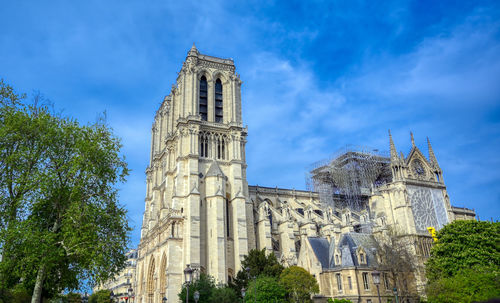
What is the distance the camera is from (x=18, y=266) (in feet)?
66.5

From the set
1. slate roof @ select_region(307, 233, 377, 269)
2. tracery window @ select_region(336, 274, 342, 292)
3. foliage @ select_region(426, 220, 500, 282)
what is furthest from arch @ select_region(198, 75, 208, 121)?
foliage @ select_region(426, 220, 500, 282)

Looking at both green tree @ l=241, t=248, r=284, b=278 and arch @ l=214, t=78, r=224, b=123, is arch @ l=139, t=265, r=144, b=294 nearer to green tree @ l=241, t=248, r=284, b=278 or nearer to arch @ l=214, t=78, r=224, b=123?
green tree @ l=241, t=248, r=284, b=278

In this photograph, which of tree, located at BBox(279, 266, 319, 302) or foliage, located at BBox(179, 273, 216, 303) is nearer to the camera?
A: foliage, located at BBox(179, 273, 216, 303)

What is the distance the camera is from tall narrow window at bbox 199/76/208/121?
49700 mm

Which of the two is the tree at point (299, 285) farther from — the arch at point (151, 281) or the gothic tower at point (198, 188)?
the arch at point (151, 281)

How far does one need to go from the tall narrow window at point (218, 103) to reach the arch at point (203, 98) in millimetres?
1521

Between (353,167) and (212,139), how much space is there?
23297 mm

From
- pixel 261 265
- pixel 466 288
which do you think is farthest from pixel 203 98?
pixel 466 288

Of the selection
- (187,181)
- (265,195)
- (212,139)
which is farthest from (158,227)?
(265,195)

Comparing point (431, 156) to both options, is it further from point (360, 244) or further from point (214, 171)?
point (214, 171)

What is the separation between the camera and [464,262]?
32.7m

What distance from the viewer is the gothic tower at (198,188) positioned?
40.2m

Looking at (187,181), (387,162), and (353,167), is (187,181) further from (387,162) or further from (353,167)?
(387,162)

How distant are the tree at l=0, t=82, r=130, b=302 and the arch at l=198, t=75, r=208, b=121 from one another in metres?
24.6
